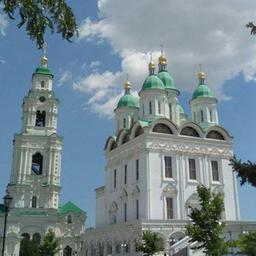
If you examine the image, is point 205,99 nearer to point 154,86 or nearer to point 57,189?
point 154,86

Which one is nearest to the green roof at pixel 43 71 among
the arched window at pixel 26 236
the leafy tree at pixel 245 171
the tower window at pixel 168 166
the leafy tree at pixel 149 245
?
the arched window at pixel 26 236

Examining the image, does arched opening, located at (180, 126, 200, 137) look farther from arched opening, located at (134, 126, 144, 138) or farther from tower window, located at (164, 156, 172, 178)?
arched opening, located at (134, 126, 144, 138)

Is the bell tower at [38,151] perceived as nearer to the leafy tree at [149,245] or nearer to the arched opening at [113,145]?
the arched opening at [113,145]

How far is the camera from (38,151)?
57375 mm

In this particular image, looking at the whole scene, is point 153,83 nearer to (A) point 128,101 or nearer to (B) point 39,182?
(A) point 128,101

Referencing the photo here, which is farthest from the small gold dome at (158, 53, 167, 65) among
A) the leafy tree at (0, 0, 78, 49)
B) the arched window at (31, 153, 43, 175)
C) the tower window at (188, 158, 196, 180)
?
the leafy tree at (0, 0, 78, 49)

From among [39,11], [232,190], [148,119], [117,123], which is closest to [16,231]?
[117,123]

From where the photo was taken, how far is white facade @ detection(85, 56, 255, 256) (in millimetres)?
38469

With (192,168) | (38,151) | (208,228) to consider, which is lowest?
(208,228)

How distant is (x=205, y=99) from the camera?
48.0 meters

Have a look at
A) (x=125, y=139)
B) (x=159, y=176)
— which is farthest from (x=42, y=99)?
(x=159, y=176)

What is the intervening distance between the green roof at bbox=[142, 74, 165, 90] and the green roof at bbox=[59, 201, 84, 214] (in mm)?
22182

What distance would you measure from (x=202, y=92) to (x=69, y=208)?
81.8 feet

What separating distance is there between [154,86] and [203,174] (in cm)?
1063
